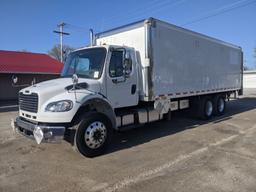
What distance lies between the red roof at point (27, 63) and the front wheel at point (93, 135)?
19350 millimetres

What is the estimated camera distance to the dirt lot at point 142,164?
15.0 ft

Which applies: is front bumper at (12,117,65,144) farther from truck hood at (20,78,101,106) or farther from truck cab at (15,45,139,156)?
truck hood at (20,78,101,106)

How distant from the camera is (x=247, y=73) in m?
42.4

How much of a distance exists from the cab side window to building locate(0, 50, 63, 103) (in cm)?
1770

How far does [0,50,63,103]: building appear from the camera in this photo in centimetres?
2334

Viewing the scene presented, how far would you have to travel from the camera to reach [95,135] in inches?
239

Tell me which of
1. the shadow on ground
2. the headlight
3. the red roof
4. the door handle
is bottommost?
the shadow on ground

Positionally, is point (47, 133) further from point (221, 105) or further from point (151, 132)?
point (221, 105)

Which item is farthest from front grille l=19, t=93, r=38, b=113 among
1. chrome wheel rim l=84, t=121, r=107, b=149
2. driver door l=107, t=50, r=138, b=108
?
driver door l=107, t=50, r=138, b=108

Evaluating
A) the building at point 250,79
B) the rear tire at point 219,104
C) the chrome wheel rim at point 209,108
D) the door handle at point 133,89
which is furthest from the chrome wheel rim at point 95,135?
the building at point 250,79

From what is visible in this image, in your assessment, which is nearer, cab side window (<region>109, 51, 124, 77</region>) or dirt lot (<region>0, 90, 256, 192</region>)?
dirt lot (<region>0, 90, 256, 192</region>)

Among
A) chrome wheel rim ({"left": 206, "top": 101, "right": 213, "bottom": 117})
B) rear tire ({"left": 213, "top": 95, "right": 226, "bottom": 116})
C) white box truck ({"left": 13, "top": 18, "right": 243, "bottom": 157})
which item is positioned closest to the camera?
white box truck ({"left": 13, "top": 18, "right": 243, "bottom": 157})

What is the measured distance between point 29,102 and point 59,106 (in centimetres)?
98

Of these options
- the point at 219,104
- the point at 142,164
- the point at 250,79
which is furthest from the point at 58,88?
the point at 250,79
